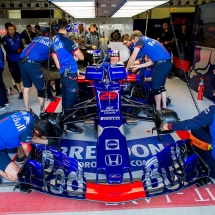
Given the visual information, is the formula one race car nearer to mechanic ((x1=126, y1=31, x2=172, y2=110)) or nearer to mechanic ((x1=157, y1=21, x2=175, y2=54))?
mechanic ((x1=126, y1=31, x2=172, y2=110))

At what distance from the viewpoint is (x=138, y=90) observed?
4.61 metres

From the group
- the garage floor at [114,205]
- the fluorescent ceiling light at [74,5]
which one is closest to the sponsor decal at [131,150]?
the garage floor at [114,205]

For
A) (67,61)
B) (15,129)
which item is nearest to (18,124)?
(15,129)

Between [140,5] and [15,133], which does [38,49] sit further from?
[15,133]

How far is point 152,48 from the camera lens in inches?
157

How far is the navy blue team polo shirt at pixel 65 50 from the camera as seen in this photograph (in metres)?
3.33

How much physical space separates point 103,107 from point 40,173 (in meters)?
1.09

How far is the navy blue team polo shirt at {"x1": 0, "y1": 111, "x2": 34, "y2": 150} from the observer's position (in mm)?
2338

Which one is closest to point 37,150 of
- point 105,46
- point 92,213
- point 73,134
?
point 92,213

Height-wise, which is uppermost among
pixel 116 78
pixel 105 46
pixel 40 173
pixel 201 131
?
pixel 105 46

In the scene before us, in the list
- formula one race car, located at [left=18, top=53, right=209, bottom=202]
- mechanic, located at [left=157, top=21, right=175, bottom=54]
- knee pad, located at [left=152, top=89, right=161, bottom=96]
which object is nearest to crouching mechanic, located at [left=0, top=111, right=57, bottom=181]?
formula one race car, located at [left=18, top=53, right=209, bottom=202]

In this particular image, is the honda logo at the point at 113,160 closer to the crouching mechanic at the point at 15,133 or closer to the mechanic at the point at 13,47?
the crouching mechanic at the point at 15,133

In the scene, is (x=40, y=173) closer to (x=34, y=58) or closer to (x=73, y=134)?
(x=73, y=134)

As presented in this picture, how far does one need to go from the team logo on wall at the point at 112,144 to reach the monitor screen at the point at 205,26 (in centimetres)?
402
